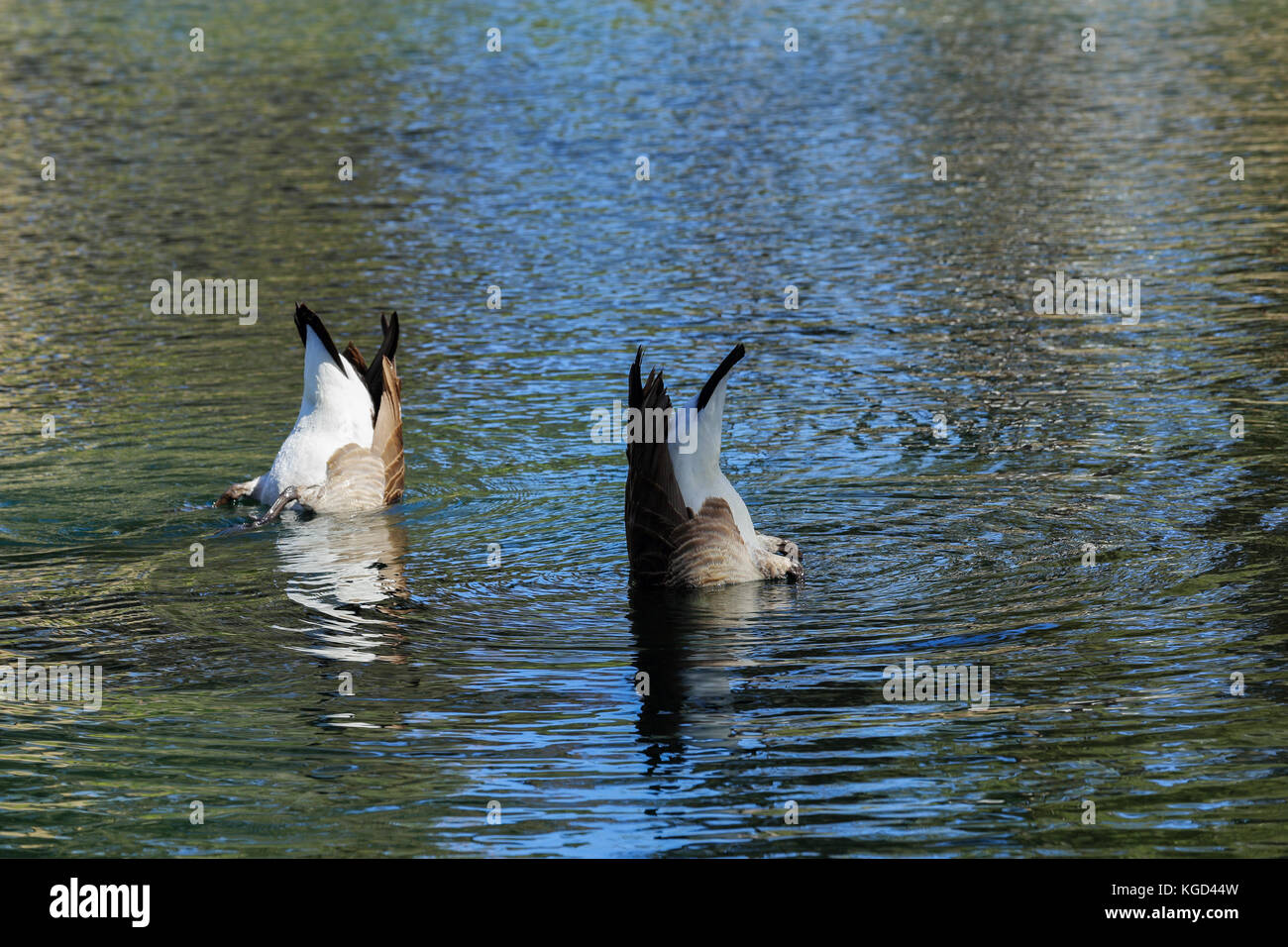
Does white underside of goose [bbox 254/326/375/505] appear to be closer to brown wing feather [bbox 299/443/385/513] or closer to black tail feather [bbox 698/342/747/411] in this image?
brown wing feather [bbox 299/443/385/513]

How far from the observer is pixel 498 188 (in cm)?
2552

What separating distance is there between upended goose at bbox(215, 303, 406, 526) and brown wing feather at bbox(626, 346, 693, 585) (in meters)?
3.19

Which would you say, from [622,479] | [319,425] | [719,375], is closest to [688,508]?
[719,375]

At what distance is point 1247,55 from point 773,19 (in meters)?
12.9

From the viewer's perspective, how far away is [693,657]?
9.68 m

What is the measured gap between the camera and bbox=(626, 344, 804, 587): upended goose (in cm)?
1029

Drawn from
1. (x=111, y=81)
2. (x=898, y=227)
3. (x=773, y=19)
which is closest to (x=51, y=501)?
(x=898, y=227)

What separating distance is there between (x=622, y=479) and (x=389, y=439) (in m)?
1.86

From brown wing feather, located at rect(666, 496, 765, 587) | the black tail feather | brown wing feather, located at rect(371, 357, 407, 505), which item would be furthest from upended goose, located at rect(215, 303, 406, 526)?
the black tail feather

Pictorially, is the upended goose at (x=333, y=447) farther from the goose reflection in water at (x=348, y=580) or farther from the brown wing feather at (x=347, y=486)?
the goose reflection in water at (x=348, y=580)

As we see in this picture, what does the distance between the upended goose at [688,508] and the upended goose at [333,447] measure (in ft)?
10.5
